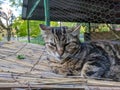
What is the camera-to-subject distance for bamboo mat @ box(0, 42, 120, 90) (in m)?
1.36

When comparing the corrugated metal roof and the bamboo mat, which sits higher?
the corrugated metal roof

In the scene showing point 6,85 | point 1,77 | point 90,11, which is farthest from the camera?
point 90,11

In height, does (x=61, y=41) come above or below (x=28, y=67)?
above

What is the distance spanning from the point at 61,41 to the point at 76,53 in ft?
0.46

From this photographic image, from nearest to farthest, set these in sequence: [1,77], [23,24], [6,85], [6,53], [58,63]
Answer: [6,85] < [1,77] < [58,63] < [6,53] < [23,24]

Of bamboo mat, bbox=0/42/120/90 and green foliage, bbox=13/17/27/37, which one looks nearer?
bamboo mat, bbox=0/42/120/90

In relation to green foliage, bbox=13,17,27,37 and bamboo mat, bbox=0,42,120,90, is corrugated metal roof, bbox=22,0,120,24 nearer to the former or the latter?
bamboo mat, bbox=0,42,120,90

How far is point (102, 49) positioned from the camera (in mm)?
2105

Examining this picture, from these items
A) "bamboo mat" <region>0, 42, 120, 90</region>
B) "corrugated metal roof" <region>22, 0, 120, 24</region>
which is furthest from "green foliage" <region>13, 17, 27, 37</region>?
"bamboo mat" <region>0, 42, 120, 90</region>

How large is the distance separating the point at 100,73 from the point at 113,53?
244 millimetres

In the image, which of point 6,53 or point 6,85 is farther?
point 6,53

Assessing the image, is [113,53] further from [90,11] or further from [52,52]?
[90,11]

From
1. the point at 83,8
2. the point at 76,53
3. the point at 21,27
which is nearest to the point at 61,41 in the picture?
the point at 76,53

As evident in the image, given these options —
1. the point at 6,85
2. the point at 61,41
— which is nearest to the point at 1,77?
the point at 6,85
